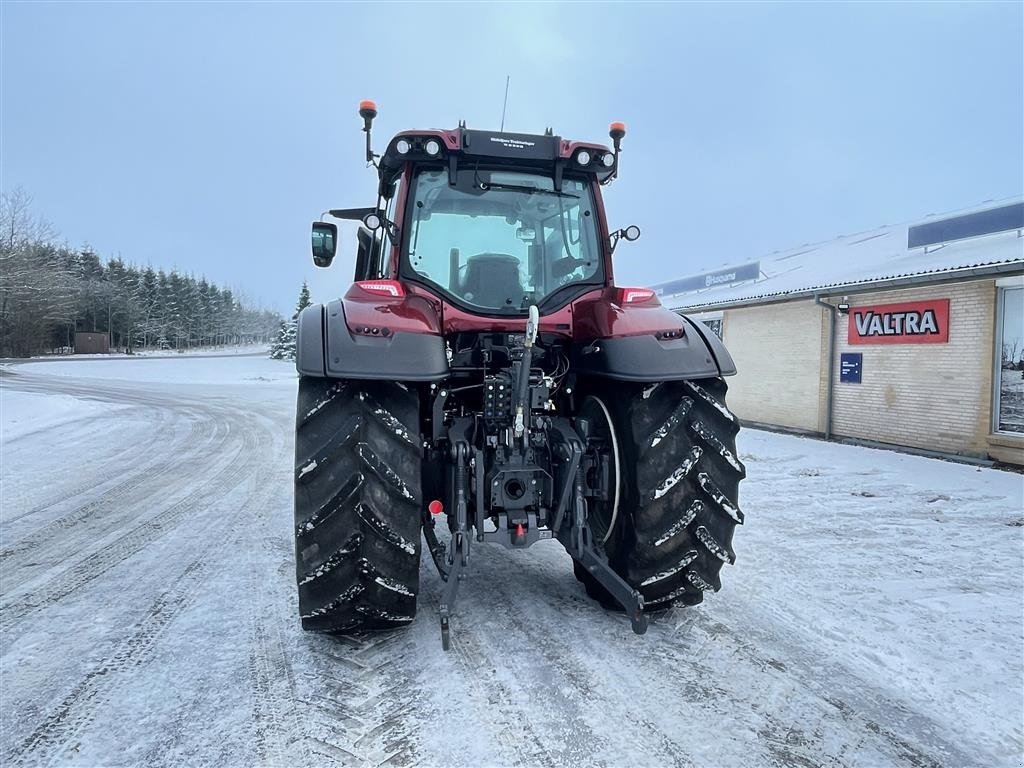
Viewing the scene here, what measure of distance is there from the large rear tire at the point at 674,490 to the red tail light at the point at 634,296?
49 cm

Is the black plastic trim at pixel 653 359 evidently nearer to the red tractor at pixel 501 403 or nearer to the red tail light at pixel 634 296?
the red tractor at pixel 501 403

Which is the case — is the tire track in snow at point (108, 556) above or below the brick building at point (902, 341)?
below

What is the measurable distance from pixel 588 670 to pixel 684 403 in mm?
1285

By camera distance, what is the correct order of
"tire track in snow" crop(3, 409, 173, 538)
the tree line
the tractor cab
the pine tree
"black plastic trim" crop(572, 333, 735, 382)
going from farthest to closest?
the pine tree < the tree line < "tire track in snow" crop(3, 409, 173, 538) < the tractor cab < "black plastic trim" crop(572, 333, 735, 382)

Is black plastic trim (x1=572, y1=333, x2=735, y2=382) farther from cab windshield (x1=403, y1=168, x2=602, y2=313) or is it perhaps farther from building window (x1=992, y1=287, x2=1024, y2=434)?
building window (x1=992, y1=287, x2=1024, y2=434)

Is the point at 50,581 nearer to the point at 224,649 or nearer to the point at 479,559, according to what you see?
the point at 224,649

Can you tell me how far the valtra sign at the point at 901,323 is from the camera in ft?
31.7

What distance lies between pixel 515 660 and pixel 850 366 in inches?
418

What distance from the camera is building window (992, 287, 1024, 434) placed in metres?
8.67

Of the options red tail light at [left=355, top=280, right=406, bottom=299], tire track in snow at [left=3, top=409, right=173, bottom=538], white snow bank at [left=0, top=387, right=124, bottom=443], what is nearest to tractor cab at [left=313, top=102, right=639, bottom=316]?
red tail light at [left=355, top=280, right=406, bottom=299]

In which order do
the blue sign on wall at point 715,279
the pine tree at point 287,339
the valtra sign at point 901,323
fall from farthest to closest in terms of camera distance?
the pine tree at point 287,339 < the blue sign on wall at point 715,279 < the valtra sign at point 901,323

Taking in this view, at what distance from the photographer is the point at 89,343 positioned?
186ft

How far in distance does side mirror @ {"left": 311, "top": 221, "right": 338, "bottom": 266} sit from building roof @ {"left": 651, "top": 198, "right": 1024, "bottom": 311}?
9029 mm

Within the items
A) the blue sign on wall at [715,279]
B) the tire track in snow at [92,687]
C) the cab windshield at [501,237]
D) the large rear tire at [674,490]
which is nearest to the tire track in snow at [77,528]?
the tire track in snow at [92,687]
